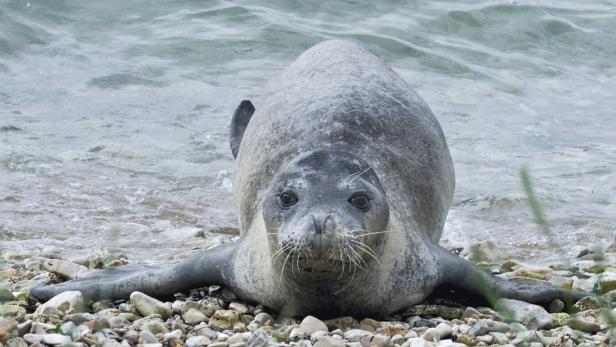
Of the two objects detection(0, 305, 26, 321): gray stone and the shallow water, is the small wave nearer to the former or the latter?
the shallow water

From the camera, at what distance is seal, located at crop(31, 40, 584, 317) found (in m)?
4.41

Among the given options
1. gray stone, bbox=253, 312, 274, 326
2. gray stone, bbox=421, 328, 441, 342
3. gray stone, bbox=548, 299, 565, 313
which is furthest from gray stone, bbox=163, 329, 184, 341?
gray stone, bbox=548, 299, 565, 313

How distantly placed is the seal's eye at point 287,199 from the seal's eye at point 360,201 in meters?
0.22

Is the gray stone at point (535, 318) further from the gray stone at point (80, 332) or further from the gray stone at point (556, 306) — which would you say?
the gray stone at point (80, 332)

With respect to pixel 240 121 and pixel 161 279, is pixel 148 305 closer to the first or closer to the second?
pixel 161 279

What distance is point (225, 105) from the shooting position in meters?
11.7

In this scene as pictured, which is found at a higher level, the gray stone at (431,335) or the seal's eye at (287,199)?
the seal's eye at (287,199)

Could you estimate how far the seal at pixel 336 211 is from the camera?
441 cm

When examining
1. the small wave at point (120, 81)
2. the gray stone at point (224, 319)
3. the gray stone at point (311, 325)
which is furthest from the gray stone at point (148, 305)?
the small wave at point (120, 81)

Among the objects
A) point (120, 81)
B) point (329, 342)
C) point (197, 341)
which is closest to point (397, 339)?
point (329, 342)

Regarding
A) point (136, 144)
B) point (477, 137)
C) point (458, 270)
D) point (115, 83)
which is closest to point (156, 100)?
point (115, 83)

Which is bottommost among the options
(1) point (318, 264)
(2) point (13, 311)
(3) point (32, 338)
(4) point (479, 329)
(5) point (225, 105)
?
(5) point (225, 105)

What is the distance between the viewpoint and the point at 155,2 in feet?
50.4

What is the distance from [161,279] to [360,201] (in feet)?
4.01
